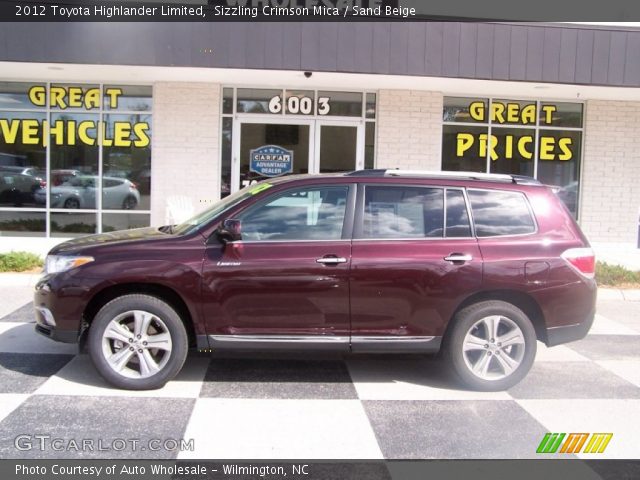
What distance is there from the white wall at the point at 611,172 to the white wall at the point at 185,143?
7.20 meters

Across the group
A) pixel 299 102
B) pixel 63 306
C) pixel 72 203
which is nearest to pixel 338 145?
pixel 299 102

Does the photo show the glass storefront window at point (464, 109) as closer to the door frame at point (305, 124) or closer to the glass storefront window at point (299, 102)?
the door frame at point (305, 124)

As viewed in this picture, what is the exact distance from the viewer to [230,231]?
494cm

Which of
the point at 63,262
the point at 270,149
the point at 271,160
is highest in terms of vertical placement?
the point at 270,149

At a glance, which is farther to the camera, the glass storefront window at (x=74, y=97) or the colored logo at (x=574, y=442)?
the glass storefront window at (x=74, y=97)

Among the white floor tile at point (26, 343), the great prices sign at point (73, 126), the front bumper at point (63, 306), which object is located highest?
the great prices sign at point (73, 126)

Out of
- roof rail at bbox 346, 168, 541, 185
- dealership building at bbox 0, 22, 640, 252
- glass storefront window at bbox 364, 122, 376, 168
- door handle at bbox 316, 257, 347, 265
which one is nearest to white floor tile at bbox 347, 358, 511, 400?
door handle at bbox 316, 257, 347, 265

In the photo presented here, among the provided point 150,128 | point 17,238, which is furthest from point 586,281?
point 17,238

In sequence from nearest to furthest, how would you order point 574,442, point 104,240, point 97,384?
point 574,442, point 97,384, point 104,240

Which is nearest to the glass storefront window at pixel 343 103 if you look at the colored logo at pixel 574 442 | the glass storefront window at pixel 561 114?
the glass storefront window at pixel 561 114

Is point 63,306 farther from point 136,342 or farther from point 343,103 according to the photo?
point 343,103

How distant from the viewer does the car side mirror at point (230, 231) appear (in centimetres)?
494

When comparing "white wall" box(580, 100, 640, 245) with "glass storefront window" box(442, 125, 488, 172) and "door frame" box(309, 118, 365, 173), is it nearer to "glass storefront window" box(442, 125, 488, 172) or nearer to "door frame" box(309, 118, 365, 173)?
"glass storefront window" box(442, 125, 488, 172)

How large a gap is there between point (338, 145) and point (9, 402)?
26.7ft
